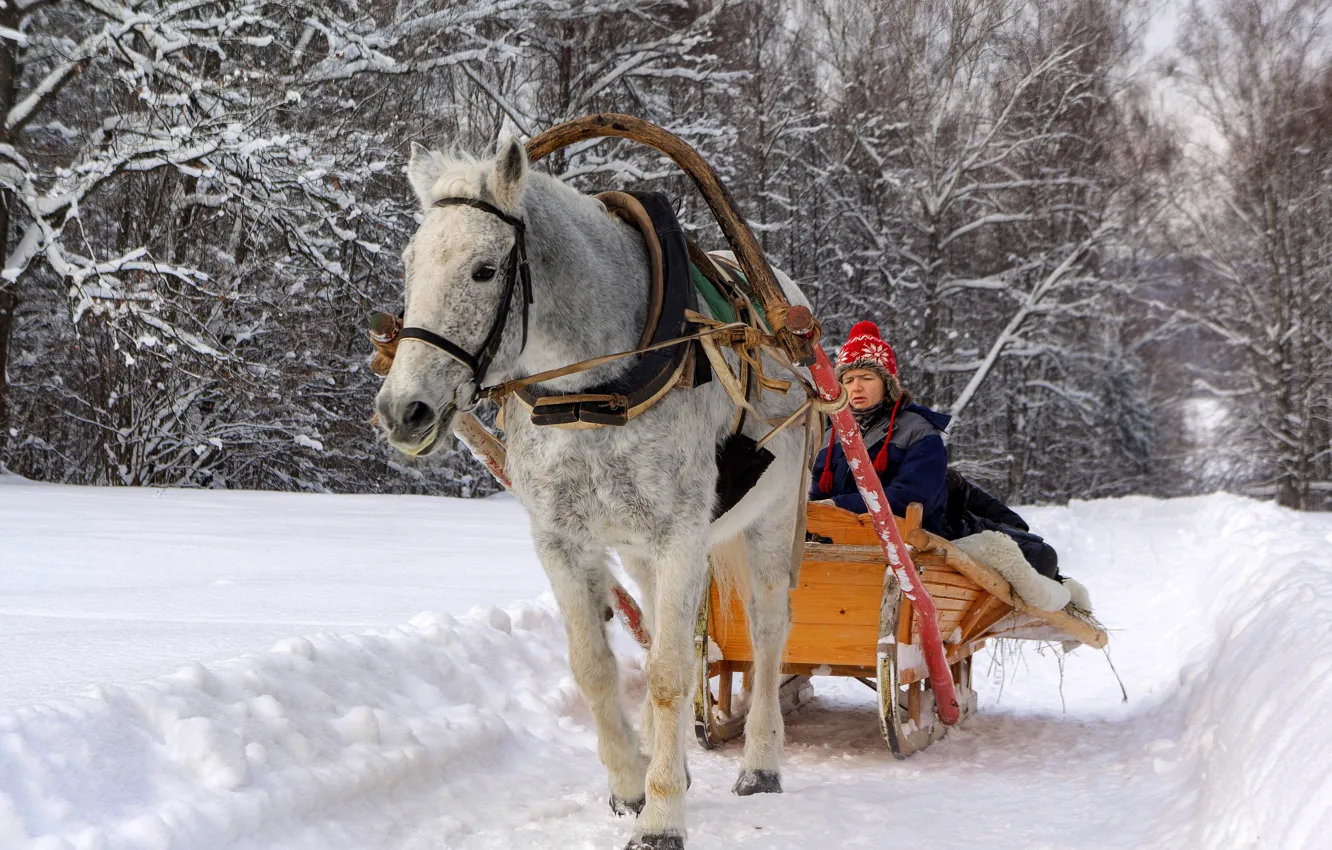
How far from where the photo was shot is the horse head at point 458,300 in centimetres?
263

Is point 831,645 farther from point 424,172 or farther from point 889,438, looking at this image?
point 424,172

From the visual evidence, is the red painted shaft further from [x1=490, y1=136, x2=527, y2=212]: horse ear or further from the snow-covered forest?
the snow-covered forest

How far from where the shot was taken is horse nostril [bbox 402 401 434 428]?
8.55 ft

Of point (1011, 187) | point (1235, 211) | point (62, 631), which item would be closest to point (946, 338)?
point (1011, 187)

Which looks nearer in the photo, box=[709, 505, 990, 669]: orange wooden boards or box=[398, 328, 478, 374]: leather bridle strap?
box=[398, 328, 478, 374]: leather bridle strap

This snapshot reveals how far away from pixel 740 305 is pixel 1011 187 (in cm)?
1829

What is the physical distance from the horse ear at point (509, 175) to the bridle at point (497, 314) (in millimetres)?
36

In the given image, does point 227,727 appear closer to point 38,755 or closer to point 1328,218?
point 38,755

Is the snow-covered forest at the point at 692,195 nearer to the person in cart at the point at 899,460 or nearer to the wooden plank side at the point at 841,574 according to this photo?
the person in cart at the point at 899,460

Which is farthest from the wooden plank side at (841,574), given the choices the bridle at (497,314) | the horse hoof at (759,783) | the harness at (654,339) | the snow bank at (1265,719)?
the bridle at (497,314)

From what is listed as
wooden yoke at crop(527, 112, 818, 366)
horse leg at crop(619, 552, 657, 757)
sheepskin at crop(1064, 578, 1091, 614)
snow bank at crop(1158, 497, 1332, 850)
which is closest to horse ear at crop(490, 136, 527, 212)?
wooden yoke at crop(527, 112, 818, 366)

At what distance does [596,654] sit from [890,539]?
1.34 metres

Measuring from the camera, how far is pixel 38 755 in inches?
101

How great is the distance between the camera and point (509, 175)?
2848 millimetres
